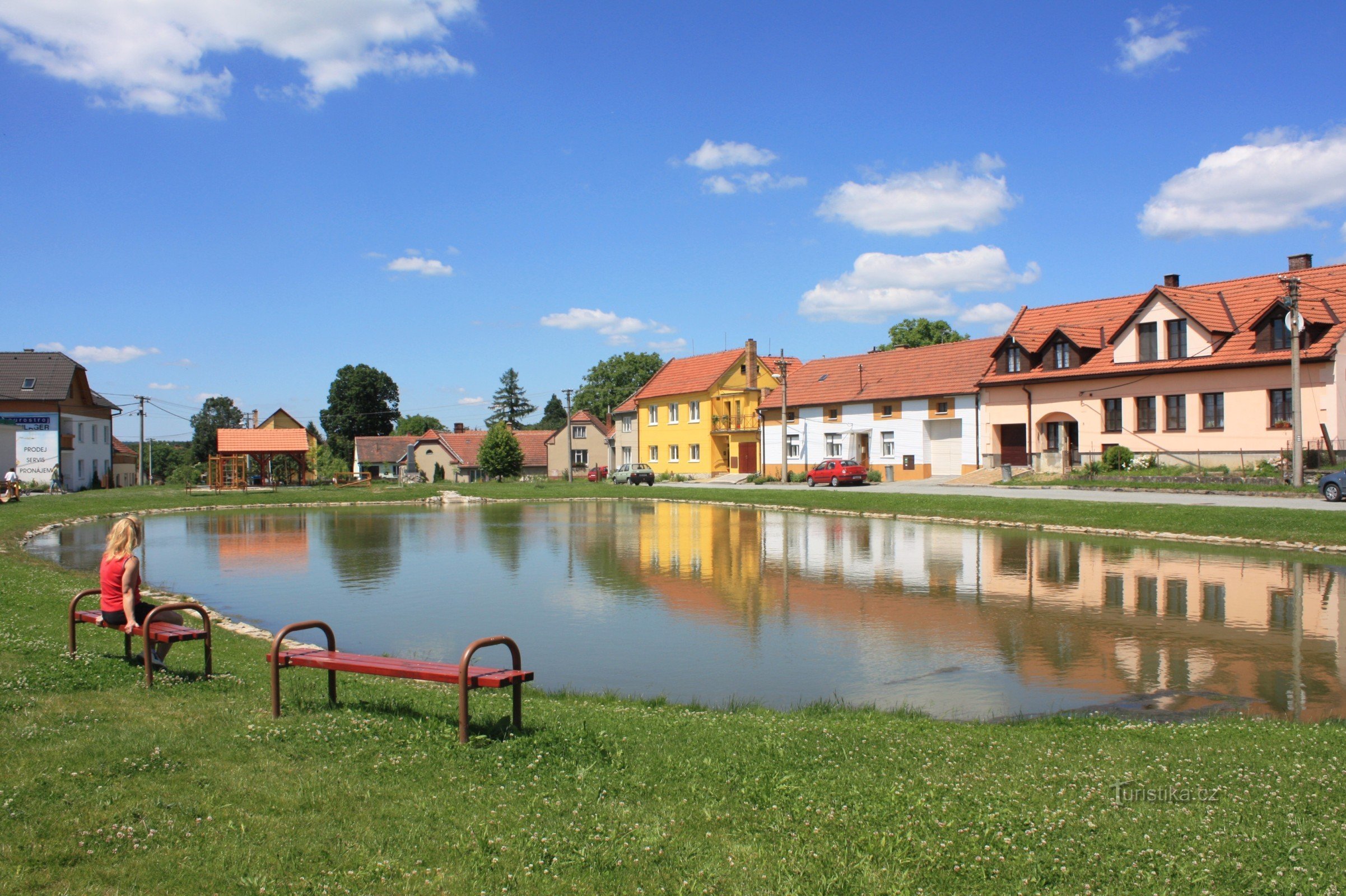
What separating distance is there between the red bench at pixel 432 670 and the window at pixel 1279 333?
42.3 meters

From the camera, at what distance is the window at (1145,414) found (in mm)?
44438

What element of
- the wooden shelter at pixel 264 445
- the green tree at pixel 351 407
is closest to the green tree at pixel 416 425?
the green tree at pixel 351 407

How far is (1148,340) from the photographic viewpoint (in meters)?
45.1

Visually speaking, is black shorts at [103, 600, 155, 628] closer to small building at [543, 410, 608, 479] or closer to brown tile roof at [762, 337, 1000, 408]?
brown tile roof at [762, 337, 1000, 408]

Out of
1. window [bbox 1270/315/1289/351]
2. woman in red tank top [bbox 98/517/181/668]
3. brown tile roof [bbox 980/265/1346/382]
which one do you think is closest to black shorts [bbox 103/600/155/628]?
woman in red tank top [bbox 98/517/181/668]

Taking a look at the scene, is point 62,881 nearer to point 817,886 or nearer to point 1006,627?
point 817,886

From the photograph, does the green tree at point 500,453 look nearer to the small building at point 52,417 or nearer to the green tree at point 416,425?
the small building at point 52,417

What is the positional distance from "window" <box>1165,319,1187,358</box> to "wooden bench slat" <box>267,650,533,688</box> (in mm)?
44555

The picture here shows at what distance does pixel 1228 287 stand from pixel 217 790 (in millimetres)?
50864

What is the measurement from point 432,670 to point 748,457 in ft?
211

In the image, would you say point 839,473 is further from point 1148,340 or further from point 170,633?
point 170,633

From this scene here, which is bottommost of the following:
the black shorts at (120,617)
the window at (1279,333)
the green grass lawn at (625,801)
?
the green grass lawn at (625,801)

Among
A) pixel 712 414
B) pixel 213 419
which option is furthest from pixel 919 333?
pixel 213 419

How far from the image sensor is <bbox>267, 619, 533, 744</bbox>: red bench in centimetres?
702
